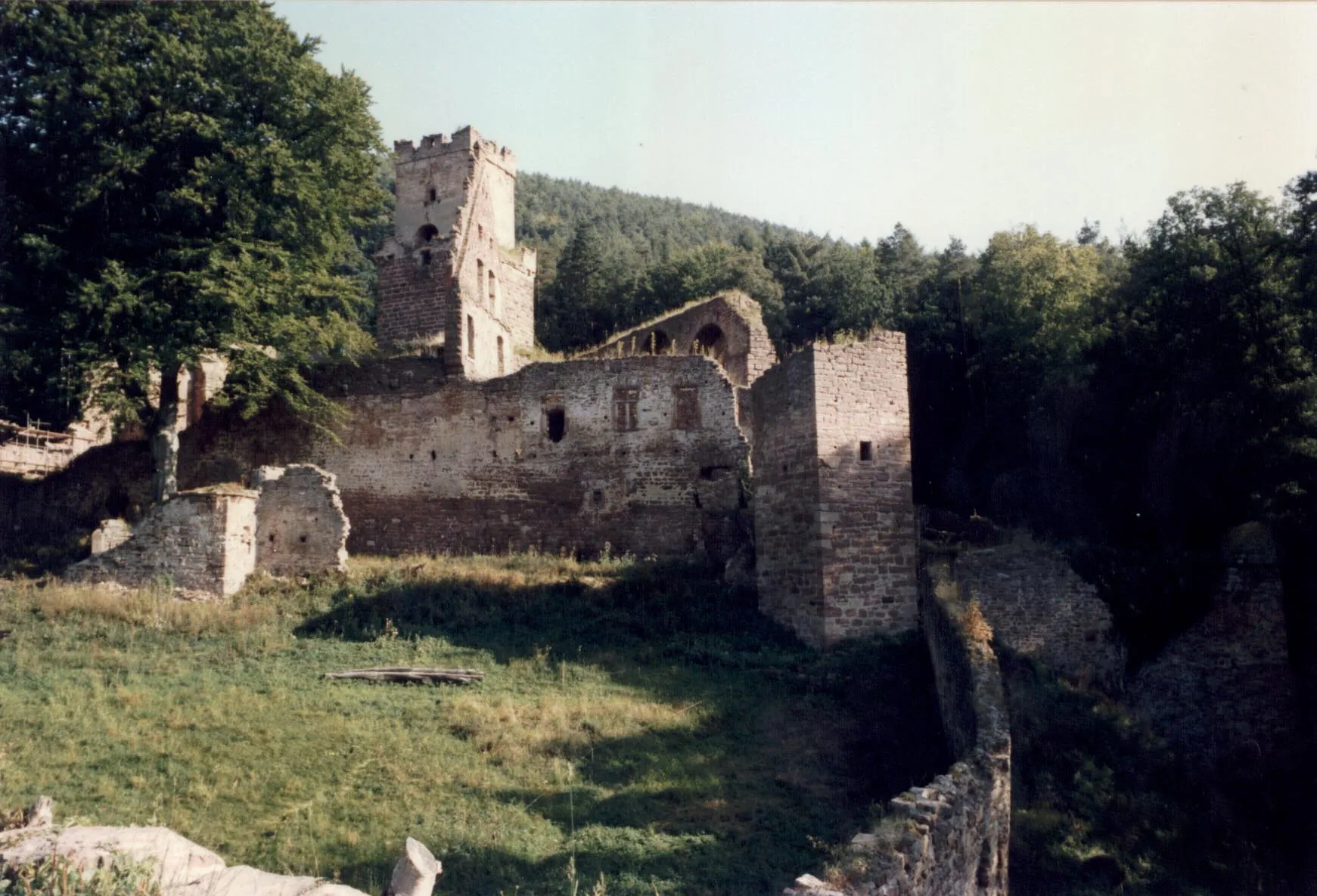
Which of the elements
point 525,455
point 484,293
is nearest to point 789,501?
point 525,455

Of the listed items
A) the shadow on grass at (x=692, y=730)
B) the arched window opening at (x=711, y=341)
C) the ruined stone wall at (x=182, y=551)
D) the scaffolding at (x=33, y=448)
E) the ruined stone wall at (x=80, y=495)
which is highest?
the arched window opening at (x=711, y=341)

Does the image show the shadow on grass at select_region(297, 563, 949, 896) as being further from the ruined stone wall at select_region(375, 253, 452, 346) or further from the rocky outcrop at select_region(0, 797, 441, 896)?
the ruined stone wall at select_region(375, 253, 452, 346)

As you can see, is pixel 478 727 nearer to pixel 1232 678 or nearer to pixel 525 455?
pixel 525 455

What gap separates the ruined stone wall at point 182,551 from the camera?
1723cm

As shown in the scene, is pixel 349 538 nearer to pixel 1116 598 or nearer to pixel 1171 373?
pixel 1116 598

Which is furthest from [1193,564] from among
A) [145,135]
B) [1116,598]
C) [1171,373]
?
[145,135]

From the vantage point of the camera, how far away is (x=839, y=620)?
15.0 metres

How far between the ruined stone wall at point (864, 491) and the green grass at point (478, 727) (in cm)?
66

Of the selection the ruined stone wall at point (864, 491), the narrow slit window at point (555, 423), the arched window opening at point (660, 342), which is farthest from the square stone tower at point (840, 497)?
the arched window opening at point (660, 342)

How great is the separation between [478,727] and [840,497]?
6.49 m

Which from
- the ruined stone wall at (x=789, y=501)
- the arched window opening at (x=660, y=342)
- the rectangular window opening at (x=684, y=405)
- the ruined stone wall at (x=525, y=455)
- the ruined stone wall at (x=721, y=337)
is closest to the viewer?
the ruined stone wall at (x=789, y=501)

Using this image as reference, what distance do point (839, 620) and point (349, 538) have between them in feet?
37.0

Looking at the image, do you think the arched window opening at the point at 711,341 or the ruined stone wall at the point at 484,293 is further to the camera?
the arched window opening at the point at 711,341

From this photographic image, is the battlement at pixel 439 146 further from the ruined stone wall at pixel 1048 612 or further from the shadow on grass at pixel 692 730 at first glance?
the ruined stone wall at pixel 1048 612
